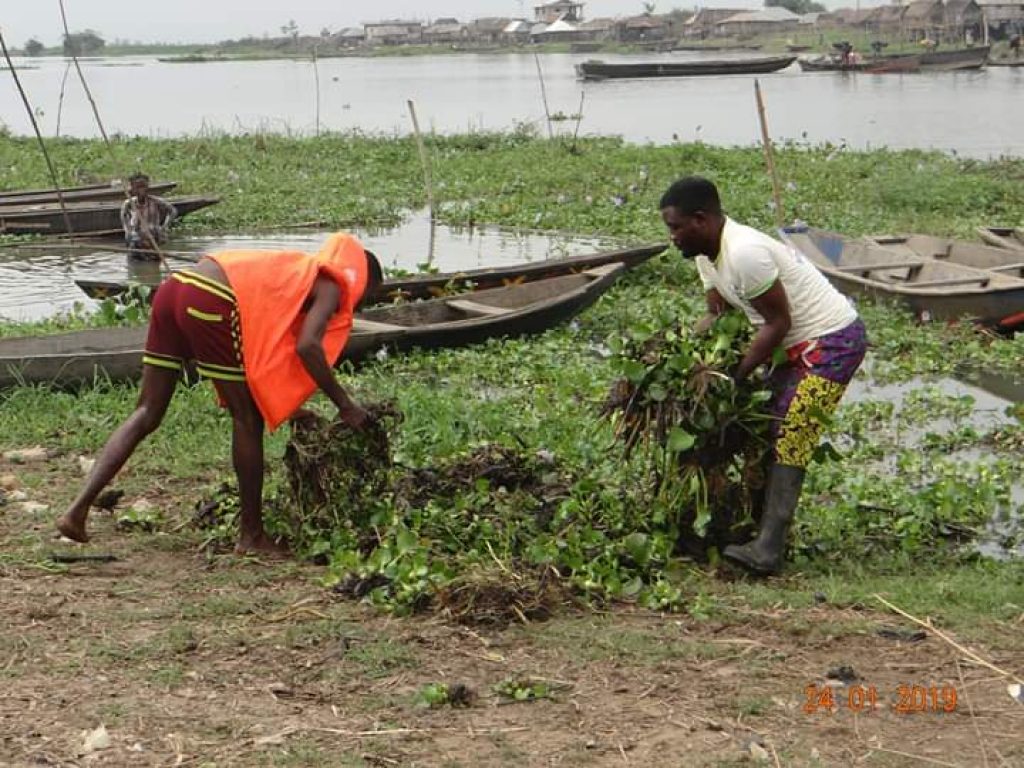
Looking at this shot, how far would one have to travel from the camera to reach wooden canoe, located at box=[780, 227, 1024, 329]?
9.80m

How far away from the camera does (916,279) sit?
1118 centimetres

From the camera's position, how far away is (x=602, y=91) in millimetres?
45562

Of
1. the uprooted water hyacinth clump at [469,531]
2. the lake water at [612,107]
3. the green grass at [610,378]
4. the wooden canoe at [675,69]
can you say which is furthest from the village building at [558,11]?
the uprooted water hyacinth clump at [469,531]

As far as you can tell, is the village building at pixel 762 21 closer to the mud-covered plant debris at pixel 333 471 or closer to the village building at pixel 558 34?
the village building at pixel 558 34

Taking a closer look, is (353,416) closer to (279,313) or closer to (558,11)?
(279,313)

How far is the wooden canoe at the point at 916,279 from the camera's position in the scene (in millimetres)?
9797

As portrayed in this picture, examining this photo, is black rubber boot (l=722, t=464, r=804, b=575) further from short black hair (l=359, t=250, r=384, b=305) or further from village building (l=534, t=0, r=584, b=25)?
village building (l=534, t=0, r=584, b=25)

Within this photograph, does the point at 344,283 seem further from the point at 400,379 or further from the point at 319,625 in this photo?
the point at 400,379

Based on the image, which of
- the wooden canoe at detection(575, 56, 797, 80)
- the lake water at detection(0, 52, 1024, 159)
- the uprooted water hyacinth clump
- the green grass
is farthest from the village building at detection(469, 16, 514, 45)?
the uprooted water hyacinth clump

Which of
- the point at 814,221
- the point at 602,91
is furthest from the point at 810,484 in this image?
the point at 602,91

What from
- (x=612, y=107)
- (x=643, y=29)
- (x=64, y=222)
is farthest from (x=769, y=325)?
(x=643, y=29)

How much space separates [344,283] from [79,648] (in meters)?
1.63
